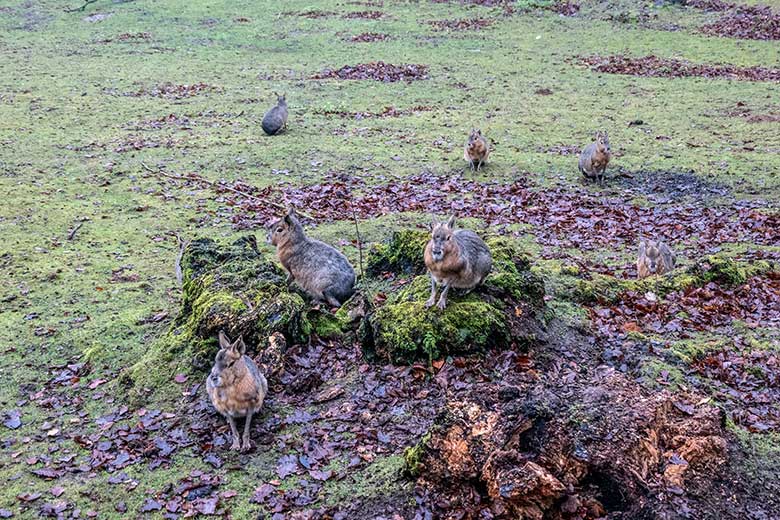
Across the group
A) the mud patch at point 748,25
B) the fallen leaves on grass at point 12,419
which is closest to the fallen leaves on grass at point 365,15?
the mud patch at point 748,25

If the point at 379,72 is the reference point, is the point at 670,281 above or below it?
above

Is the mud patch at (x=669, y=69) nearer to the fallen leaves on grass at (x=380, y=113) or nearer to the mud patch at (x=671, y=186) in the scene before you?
the fallen leaves on grass at (x=380, y=113)

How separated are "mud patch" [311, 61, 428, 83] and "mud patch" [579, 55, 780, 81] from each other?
600 cm

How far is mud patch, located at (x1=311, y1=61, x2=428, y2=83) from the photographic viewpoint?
22812 mm

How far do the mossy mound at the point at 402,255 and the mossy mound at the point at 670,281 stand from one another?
6.06 ft

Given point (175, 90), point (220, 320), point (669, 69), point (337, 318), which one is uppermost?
point (220, 320)

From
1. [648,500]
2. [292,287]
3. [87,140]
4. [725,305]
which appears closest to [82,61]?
[87,140]

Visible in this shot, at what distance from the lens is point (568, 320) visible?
23.9 feet

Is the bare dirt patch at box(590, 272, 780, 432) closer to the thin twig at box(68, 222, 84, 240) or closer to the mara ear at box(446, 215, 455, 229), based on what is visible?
the mara ear at box(446, 215, 455, 229)

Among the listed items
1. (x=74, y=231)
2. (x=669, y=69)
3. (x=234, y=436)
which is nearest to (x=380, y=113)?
(x=74, y=231)

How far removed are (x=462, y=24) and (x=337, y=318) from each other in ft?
83.9

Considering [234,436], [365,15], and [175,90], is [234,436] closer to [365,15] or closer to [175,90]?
[175,90]

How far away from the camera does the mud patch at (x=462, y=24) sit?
29703mm

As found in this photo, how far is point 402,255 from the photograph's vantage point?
328 inches
